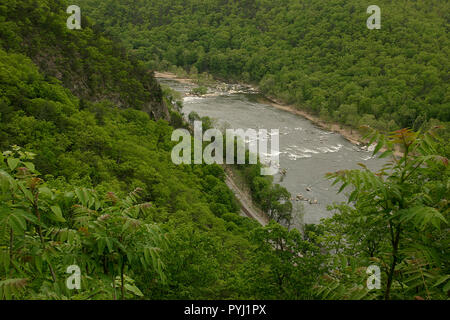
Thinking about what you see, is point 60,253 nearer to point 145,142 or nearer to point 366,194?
point 366,194

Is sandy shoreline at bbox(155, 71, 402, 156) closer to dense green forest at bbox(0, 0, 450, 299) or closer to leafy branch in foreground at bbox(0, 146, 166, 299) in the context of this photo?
dense green forest at bbox(0, 0, 450, 299)

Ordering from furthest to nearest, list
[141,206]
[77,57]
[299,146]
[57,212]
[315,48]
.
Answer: [315,48] → [299,146] → [77,57] → [141,206] → [57,212]

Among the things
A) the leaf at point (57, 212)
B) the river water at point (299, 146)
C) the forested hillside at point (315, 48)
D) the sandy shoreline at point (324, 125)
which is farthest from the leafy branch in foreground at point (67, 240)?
the forested hillside at point (315, 48)

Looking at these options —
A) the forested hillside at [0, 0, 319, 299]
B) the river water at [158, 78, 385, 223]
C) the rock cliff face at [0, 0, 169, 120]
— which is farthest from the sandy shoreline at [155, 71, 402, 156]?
the rock cliff face at [0, 0, 169, 120]

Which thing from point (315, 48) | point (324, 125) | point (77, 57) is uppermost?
point (315, 48)

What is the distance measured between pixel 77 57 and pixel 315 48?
7610 cm

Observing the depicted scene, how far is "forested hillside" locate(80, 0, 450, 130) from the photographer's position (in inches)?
2862

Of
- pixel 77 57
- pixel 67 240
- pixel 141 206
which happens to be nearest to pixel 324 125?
pixel 77 57

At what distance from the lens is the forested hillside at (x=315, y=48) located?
7269cm

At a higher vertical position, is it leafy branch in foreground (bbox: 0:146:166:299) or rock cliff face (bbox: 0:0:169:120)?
rock cliff face (bbox: 0:0:169:120)

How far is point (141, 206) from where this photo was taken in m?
3.46

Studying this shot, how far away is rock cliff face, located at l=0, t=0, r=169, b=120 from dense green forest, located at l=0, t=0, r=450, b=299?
14 cm

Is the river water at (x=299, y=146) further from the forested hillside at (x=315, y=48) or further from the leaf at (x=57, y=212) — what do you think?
the leaf at (x=57, y=212)

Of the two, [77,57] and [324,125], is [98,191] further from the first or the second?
[324,125]
